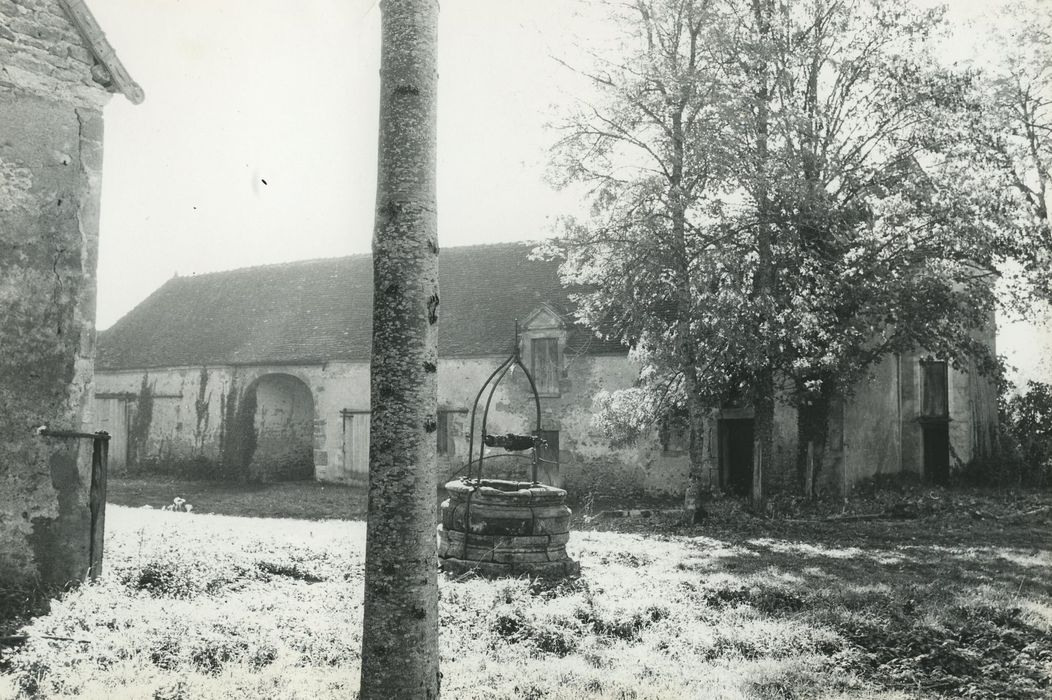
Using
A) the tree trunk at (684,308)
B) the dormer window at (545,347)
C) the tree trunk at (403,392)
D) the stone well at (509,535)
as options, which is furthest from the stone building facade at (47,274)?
the dormer window at (545,347)

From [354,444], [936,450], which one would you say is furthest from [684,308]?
[936,450]

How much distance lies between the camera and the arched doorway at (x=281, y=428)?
26.6m

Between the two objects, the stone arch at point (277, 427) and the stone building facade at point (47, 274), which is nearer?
the stone building facade at point (47, 274)

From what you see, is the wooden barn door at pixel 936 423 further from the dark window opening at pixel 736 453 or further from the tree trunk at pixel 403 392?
the tree trunk at pixel 403 392

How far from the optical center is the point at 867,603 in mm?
8445

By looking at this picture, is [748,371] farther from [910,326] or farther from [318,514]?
[318,514]

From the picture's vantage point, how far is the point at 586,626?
715 centimetres

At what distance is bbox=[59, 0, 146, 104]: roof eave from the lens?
7949mm

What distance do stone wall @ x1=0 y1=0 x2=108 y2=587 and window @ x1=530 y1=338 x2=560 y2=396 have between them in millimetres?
15406

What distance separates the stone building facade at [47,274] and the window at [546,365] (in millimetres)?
15419

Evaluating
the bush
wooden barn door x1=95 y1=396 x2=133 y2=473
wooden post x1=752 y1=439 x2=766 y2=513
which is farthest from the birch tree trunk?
wooden barn door x1=95 y1=396 x2=133 y2=473

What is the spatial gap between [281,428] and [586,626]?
21991 millimetres

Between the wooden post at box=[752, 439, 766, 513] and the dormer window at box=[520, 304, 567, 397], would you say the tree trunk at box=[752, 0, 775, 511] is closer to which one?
the wooden post at box=[752, 439, 766, 513]

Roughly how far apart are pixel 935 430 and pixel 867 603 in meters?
19.7
